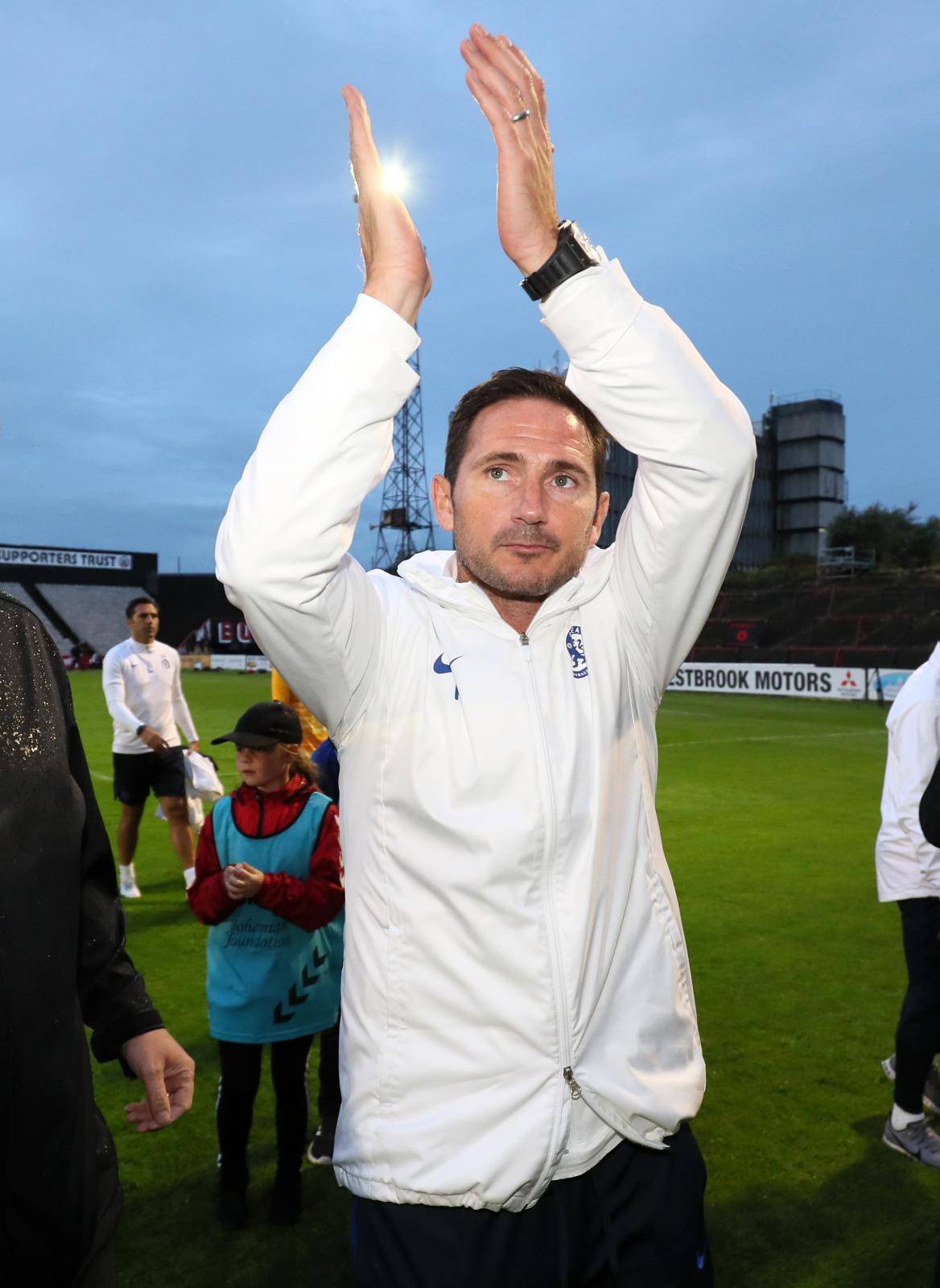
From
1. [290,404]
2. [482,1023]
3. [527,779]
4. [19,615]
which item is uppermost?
[290,404]

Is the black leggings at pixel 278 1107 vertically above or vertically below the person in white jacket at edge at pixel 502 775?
below

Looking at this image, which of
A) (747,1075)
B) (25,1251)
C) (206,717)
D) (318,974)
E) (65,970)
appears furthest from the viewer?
(206,717)

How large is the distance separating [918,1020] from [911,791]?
884 mm

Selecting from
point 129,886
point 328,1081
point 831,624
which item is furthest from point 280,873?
point 831,624

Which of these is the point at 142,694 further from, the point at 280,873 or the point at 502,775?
the point at 502,775

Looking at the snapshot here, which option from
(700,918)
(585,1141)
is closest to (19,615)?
(585,1141)

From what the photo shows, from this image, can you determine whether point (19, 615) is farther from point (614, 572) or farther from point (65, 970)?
point (614, 572)

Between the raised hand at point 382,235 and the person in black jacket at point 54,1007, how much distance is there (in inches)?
35.1

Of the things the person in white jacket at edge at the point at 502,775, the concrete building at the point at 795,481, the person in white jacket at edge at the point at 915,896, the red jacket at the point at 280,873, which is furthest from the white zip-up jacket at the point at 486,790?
the concrete building at the point at 795,481

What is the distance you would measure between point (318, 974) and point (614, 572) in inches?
84.3

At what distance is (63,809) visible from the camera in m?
1.86

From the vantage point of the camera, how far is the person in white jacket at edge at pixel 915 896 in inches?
153

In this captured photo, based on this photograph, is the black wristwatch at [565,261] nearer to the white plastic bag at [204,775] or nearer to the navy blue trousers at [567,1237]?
the navy blue trousers at [567,1237]

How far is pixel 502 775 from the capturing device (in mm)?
1877
